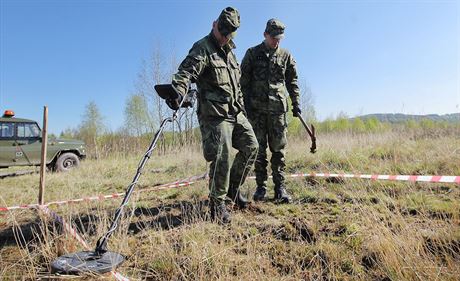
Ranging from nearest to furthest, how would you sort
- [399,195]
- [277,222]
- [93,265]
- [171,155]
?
[93,265]
[277,222]
[399,195]
[171,155]

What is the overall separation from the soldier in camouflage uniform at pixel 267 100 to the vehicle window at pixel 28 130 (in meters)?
8.45

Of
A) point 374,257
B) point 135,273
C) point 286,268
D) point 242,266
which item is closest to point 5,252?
point 135,273

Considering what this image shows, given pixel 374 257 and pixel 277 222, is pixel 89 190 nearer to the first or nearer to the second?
pixel 277 222

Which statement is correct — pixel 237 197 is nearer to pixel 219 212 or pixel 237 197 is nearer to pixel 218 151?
pixel 219 212

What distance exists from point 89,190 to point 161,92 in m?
3.94

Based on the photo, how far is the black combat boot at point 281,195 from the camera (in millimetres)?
3428

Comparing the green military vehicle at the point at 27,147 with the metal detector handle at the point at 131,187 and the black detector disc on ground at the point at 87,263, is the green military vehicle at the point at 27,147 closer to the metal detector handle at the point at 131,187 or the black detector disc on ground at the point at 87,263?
the metal detector handle at the point at 131,187

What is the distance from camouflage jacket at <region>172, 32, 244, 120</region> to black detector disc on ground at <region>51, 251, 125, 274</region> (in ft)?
4.85

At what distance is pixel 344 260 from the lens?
1933mm

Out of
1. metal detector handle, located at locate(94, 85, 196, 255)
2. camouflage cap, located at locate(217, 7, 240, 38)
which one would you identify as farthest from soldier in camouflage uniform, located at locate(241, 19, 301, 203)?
metal detector handle, located at locate(94, 85, 196, 255)

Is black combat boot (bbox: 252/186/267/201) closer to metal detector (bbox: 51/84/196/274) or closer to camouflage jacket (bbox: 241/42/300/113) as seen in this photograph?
camouflage jacket (bbox: 241/42/300/113)

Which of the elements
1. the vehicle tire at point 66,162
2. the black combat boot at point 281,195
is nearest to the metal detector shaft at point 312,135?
the black combat boot at point 281,195

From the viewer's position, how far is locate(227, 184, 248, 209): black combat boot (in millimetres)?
3229

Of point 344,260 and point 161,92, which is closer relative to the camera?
point 344,260
